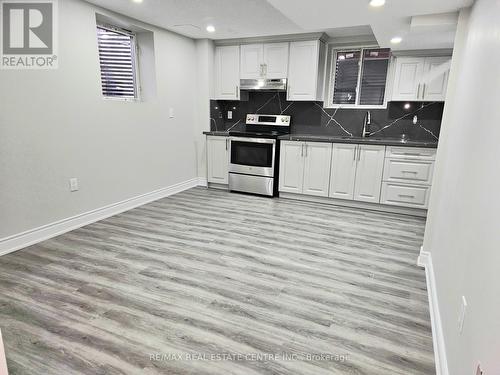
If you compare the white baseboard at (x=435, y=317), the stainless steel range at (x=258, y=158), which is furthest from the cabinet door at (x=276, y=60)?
the white baseboard at (x=435, y=317)

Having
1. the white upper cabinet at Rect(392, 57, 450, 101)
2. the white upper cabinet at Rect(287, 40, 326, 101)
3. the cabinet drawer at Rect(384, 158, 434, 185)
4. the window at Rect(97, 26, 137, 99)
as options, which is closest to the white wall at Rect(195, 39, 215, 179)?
the window at Rect(97, 26, 137, 99)

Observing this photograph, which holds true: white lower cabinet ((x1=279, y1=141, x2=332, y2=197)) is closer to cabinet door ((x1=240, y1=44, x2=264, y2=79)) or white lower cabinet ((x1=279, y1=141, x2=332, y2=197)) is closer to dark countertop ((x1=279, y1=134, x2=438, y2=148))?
dark countertop ((x1=279, y1=134, x2=438, y2=148))

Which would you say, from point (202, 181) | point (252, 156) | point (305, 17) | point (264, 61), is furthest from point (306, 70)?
point (202, 181)

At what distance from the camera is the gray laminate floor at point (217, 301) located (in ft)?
5.65

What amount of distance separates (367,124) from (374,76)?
0.69 m

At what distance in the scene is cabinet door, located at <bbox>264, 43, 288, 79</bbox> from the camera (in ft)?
15.5

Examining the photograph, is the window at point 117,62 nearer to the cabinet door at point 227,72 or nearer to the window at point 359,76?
the cabinet door at point 227,72

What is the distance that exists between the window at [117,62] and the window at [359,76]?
2.89m

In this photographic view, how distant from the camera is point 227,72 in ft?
16.8

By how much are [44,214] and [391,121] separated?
445cm

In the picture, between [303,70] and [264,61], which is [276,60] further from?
[303,70]

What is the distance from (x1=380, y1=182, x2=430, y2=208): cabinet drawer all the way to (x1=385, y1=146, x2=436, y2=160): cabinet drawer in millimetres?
368

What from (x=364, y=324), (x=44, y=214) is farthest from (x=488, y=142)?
(x=44, y=214)

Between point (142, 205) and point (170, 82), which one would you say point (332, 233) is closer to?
point (142, 205)
